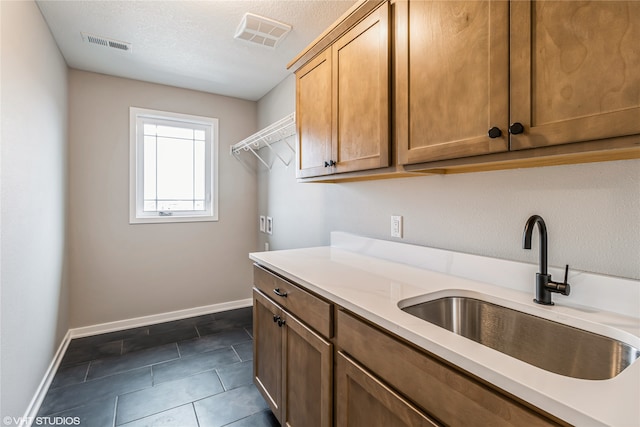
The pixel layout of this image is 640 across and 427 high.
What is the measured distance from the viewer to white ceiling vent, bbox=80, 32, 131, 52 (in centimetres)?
222

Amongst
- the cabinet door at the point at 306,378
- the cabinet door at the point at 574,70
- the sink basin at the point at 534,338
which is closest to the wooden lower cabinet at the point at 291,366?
the cabinet door at the point at 306,378

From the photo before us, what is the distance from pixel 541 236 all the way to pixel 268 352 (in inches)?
55.0

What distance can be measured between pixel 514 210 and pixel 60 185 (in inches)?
121

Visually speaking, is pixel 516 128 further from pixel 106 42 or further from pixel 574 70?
pixel 106 42

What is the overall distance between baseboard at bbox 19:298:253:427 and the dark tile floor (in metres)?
0.05

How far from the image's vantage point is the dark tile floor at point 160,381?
5.84 ft

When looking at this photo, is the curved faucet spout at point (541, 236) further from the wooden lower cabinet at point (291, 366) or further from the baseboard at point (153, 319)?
the baseboard at point (153, 319)

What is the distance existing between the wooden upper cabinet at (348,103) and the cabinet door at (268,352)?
0.83 metres

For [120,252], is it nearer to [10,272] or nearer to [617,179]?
[10,272]

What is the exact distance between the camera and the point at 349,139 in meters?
1.58

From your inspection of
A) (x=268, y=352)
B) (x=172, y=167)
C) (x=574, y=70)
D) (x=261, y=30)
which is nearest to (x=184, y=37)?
(x=261, y=30)

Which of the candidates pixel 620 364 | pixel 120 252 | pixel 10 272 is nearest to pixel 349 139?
pixel 620 364

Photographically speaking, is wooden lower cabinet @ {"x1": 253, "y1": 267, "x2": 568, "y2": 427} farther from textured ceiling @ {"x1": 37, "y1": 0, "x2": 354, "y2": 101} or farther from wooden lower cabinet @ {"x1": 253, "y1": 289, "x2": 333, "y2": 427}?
textured ceiling @ {"x1": 37, "y1": 0, "x2": 354, "y2": 101}

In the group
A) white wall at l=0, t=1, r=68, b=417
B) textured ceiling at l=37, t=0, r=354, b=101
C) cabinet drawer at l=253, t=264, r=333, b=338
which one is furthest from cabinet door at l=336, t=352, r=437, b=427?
textured ceiling at l=37, t=0, r=354, b=101
